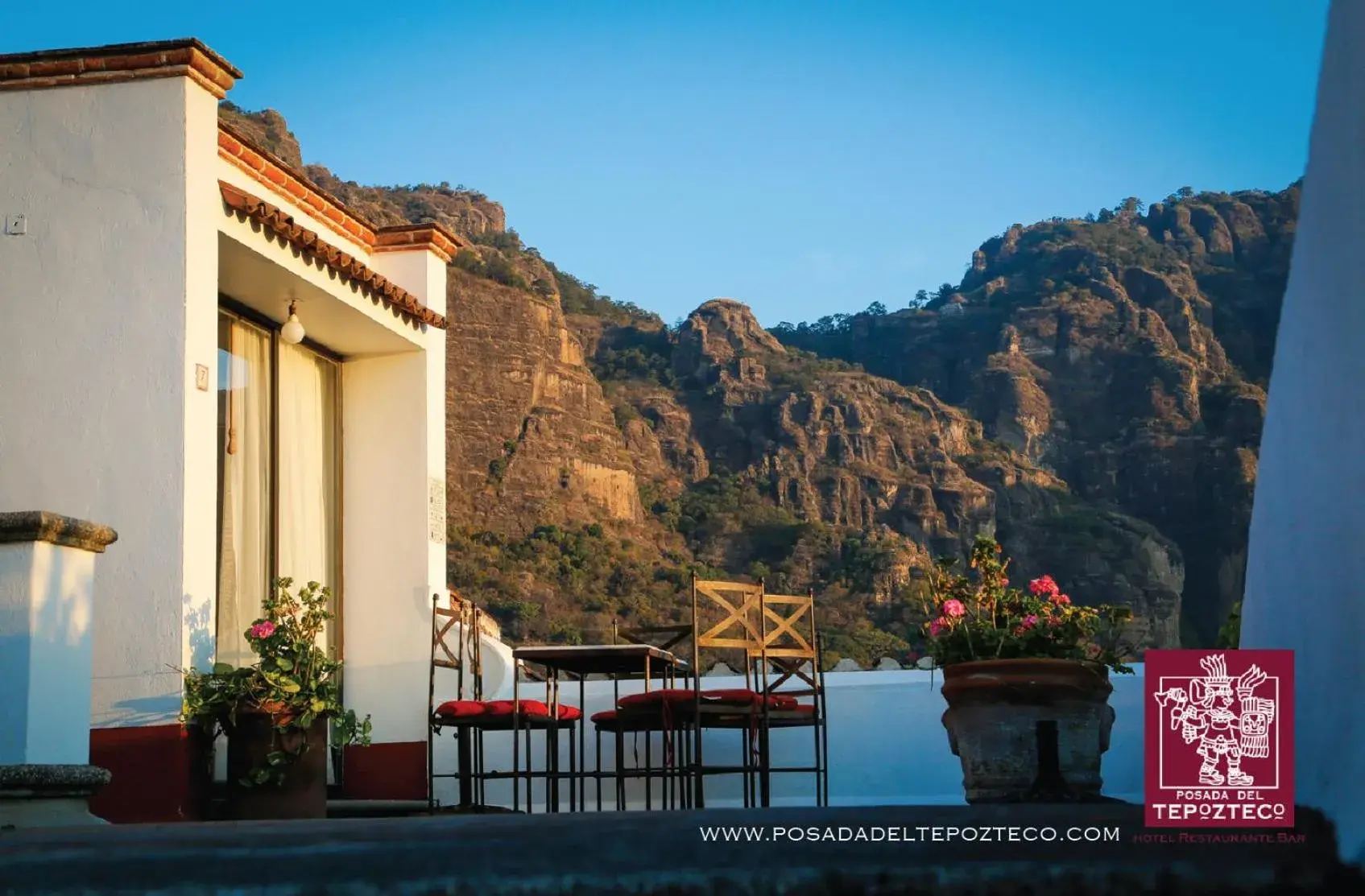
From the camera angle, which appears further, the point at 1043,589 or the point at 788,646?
the point at 788,646

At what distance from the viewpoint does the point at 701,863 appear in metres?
2.17

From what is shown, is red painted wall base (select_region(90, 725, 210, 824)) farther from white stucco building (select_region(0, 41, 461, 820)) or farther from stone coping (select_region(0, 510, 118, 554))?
stone coping (select_region(0, 510, 118, 554))

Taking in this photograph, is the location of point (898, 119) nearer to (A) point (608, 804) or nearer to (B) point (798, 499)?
(B) point (798, 499)

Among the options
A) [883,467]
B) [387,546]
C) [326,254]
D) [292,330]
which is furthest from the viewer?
[883,467]

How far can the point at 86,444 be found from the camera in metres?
5.43

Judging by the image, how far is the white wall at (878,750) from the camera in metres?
6.44

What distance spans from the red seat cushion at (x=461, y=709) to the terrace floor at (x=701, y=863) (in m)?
3.42

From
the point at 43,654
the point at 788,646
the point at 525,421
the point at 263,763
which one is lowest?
the point at 263,763

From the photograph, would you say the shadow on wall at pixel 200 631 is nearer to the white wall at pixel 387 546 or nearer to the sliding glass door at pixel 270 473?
the sliding glass door at pixel 270 473

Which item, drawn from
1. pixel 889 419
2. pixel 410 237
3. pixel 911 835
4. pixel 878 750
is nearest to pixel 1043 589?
pixel 878 750

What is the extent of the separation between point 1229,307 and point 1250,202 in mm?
4570

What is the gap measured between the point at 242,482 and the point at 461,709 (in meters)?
1.48

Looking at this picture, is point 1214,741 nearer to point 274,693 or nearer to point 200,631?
point 274,693

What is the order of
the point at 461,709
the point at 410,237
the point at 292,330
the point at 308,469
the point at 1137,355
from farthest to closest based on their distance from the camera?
the point at 1137,355 → the point at 410,237 → the point at 308,469 → the point at 292,330 → the point at 461,709
